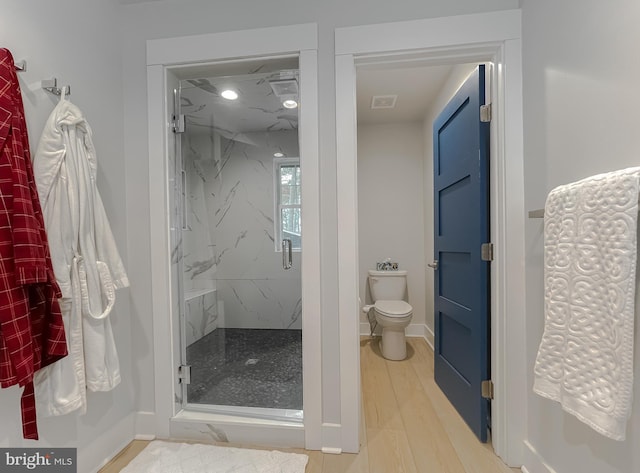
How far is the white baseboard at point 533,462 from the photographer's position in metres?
1.27

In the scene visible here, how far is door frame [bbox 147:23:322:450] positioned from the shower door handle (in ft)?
0.73

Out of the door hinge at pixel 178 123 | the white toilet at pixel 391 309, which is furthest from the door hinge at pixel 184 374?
the white toilet at pixel 391 309

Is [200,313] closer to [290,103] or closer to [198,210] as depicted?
[198,210]

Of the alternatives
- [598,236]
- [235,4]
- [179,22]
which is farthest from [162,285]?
[598,236]

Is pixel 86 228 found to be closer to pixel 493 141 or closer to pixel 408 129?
pixel 493 141

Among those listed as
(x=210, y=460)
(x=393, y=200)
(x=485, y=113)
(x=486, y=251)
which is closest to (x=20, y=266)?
(x=210, y=460)

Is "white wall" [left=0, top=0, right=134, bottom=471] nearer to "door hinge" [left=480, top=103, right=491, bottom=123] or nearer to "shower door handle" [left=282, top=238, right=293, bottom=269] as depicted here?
"shower door handle" [left=282, top=238, right=293, bottom=269]

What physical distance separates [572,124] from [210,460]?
2163mm

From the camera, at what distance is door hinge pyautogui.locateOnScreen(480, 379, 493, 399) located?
61.9 inches

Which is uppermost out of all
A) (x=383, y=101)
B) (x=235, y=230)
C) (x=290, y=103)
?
(x=383, y=101)

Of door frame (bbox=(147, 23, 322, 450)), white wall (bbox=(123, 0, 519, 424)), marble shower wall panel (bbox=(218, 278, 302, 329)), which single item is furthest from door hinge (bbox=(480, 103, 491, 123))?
marble shower wall panel (bbox=(218, 278, 302, 329))

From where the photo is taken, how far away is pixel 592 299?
0.88 meters

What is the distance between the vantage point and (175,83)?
1.74 meters

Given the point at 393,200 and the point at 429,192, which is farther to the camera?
the point at 393,200
